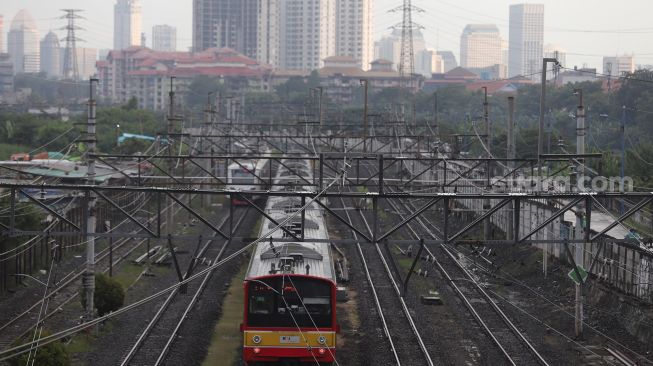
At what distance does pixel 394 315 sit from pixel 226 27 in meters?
153

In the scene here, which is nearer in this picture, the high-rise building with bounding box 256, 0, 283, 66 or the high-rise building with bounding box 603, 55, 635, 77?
the high-rise building with bounding box 603, 55, 635, 77

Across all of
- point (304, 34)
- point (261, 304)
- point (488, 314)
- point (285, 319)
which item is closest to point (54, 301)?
point (261, 304)

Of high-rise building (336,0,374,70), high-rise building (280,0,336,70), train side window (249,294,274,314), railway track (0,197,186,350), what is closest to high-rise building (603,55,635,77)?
high-rise building (336,0,374,70)

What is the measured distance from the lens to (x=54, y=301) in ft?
61.5

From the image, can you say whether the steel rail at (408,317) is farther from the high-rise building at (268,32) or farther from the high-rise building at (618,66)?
the high-rise building at (268,32)

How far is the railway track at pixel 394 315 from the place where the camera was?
14448mm

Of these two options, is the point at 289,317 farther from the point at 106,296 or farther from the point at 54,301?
the point at 54,301

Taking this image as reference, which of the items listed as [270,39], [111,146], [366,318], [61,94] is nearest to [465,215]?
[366,318]

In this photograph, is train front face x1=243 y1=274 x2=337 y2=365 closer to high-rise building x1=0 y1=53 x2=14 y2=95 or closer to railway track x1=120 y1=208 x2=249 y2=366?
railway track x1=120 y1=208 x2=249 y2=366

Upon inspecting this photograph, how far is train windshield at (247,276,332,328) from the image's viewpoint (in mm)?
12609

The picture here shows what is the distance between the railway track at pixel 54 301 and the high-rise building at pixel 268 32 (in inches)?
5559

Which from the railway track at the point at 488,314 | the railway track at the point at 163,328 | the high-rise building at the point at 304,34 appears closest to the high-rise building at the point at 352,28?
the high-rise building at the point at 304,34

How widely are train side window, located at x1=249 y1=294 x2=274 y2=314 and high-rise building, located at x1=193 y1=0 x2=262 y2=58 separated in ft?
508

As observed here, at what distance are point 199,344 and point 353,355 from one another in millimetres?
2580
